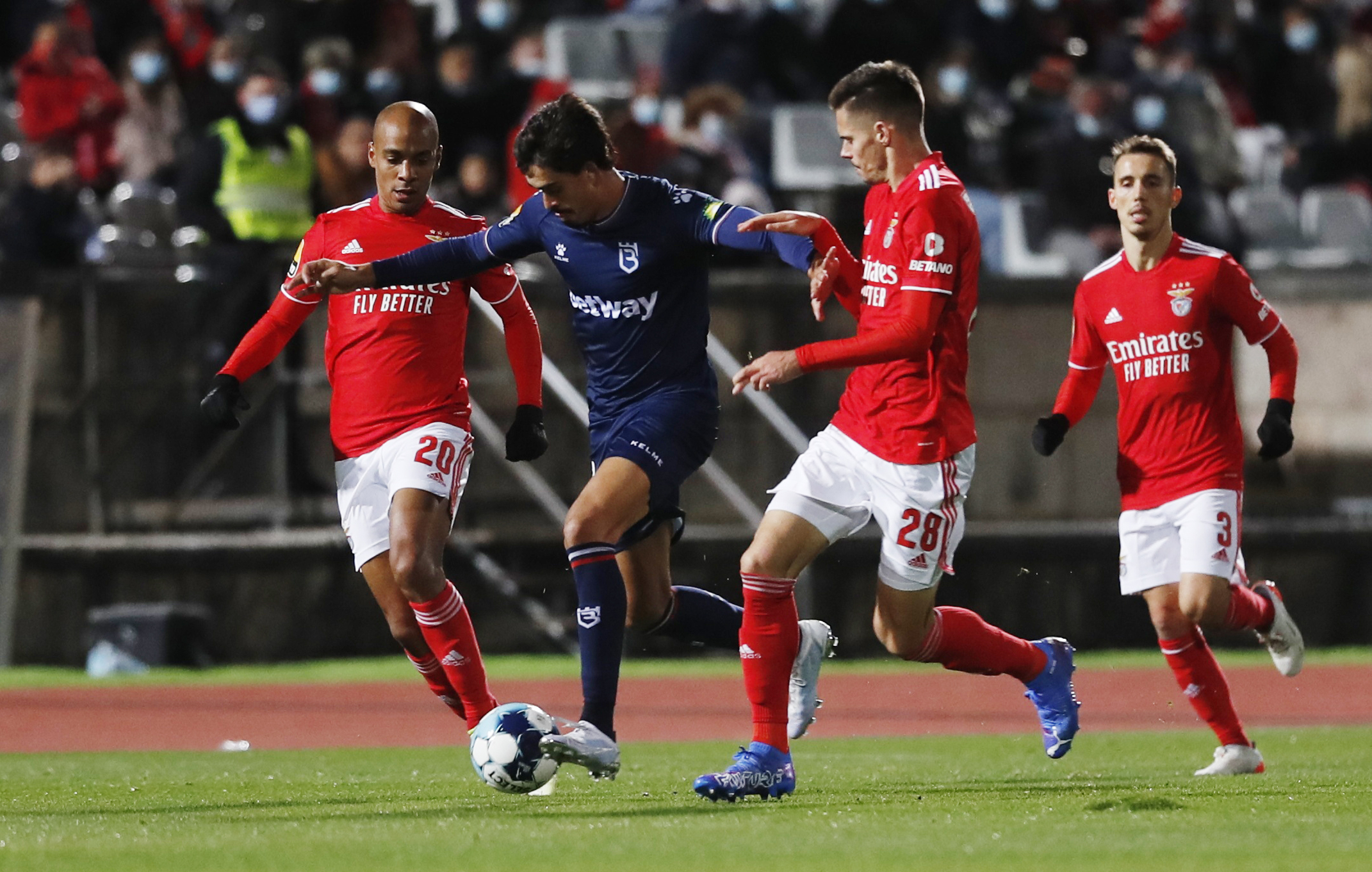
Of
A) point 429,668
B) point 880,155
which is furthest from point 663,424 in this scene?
point 429,668

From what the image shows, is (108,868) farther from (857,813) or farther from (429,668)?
(429,668)

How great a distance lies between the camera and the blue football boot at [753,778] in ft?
21.9

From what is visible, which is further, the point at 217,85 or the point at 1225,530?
the point at 217,85

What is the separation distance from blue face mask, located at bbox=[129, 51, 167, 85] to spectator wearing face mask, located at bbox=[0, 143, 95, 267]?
1217 mm

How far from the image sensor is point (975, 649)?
7.63 metres

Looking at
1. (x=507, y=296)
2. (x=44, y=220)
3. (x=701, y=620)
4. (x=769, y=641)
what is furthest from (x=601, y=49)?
(x=769, y=641)

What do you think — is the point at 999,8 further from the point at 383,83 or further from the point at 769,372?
the point at 769,372

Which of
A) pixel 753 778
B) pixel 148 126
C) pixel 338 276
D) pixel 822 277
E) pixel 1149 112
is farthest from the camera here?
pixel 1149 112

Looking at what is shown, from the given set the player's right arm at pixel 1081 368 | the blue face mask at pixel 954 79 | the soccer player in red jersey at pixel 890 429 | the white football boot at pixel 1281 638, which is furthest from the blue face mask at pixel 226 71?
the white football boot at pixel 1281 638

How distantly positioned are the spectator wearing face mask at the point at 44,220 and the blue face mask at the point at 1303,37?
11.4 m

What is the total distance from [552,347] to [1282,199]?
6.91 meters

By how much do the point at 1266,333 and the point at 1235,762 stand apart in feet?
5.15

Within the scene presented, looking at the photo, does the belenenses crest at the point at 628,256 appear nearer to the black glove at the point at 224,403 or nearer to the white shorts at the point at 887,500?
the white shorts at the point at 887,500

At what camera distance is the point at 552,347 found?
1421cm
